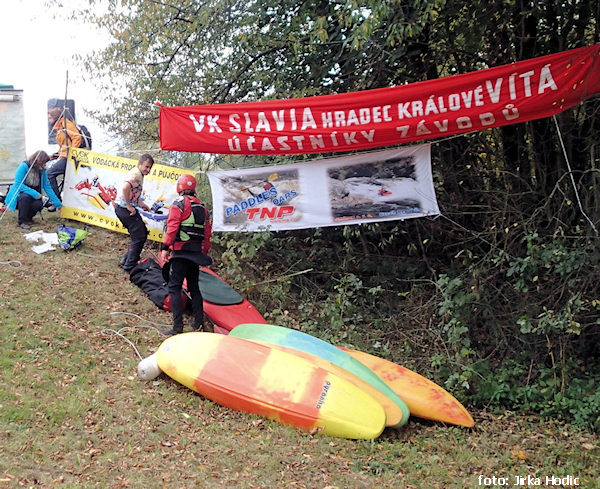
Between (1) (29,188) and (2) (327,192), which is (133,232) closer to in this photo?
(1) (29,188)

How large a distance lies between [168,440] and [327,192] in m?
3.95

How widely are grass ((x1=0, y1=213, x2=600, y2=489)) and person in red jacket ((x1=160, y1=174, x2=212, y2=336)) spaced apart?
1.69 feet

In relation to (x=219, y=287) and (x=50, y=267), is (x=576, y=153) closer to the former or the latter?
(x=219, y=287)

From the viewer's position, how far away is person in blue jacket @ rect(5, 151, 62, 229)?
953cm

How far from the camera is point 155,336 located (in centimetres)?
704

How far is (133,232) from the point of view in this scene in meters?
8.37

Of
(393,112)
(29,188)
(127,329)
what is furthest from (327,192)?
(29,188)

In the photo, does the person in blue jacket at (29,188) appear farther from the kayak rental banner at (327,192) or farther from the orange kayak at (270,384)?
the orange kayak at (270,384)

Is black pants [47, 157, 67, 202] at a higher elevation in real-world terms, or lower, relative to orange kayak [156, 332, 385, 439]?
higher

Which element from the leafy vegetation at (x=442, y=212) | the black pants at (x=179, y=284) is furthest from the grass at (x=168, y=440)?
the leafy vegetation at (x=442, y=212)

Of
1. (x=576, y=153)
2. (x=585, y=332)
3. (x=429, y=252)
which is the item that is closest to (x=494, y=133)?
(x=576, y=153)

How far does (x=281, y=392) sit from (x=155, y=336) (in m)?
2.00

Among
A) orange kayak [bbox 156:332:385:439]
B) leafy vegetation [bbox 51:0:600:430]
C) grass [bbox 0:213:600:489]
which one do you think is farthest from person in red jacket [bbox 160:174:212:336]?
leafy vegetation [bbox 51:0:600:430]

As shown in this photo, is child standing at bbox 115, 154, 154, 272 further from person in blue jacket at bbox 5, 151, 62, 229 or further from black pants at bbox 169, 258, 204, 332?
person in blue jacket at bbox 5, 151, 62, 229
